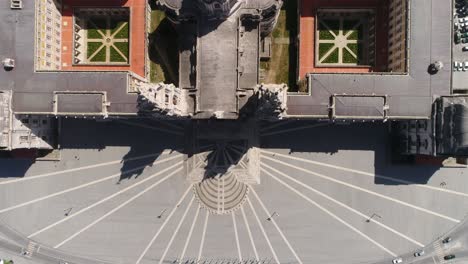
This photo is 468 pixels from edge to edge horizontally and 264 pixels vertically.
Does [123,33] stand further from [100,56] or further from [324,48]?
[324,48]

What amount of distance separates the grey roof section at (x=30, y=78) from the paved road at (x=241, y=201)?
14.0 metres

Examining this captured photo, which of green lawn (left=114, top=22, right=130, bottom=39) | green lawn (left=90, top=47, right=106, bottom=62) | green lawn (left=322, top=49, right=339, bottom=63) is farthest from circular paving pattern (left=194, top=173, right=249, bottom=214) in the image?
green lawn (left=114, top=22, right=130, bottom=39)

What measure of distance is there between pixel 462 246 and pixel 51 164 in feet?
283

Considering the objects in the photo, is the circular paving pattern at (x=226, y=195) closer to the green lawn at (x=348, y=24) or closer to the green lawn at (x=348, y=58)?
the green lawn at (x=348, y=58)

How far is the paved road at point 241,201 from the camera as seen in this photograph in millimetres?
88750

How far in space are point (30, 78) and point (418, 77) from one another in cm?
6887

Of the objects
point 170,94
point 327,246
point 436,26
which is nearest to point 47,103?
point 170,94

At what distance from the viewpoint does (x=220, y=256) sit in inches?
3533

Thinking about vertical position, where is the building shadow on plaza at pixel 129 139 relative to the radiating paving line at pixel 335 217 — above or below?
above

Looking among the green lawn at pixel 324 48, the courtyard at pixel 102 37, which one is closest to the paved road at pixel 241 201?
the courtyard at pixel 102 37

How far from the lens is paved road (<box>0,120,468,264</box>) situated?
88.8 meters

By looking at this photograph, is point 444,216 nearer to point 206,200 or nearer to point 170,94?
point 206,200

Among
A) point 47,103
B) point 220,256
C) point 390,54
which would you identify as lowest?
point 220,256

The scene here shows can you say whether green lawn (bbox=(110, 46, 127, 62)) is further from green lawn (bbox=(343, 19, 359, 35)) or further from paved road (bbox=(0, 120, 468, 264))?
green lawn (bbox=(343, 19, 359, 35))
